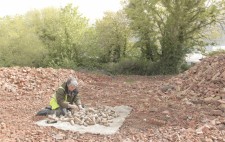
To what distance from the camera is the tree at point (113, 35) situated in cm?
2475

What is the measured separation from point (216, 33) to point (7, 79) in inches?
663

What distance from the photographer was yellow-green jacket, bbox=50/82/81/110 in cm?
812

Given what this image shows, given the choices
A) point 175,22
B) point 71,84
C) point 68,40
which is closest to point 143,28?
point 175,22

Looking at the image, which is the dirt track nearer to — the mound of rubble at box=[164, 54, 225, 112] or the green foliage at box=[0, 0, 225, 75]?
the mound of rubble at box=[164, 54, 225, 112]

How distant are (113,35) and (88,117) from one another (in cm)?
1719

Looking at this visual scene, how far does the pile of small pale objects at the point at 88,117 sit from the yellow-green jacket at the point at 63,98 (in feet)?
0.85

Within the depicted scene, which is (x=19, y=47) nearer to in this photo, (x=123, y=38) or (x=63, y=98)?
(x=123, y=38)

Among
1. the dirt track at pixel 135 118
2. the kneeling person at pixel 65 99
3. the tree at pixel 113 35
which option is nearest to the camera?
the dirt track at pixel 135 118

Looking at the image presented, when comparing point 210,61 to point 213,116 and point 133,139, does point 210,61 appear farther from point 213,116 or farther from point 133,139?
point 133,139

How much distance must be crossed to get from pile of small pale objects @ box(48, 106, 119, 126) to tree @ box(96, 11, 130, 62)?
53.5ft

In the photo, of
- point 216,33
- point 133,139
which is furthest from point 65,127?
point 216,33

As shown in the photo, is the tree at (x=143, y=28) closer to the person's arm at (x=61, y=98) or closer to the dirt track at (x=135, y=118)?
the dirt track at (x=135, y=118)

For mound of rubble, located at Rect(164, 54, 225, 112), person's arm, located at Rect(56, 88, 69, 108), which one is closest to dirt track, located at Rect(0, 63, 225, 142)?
mound of rubble, located at Rect(164, 54, 225, 112)

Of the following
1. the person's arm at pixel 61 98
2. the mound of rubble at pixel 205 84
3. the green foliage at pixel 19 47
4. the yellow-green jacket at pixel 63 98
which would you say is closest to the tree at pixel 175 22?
the green foliage at pixel 19 47
